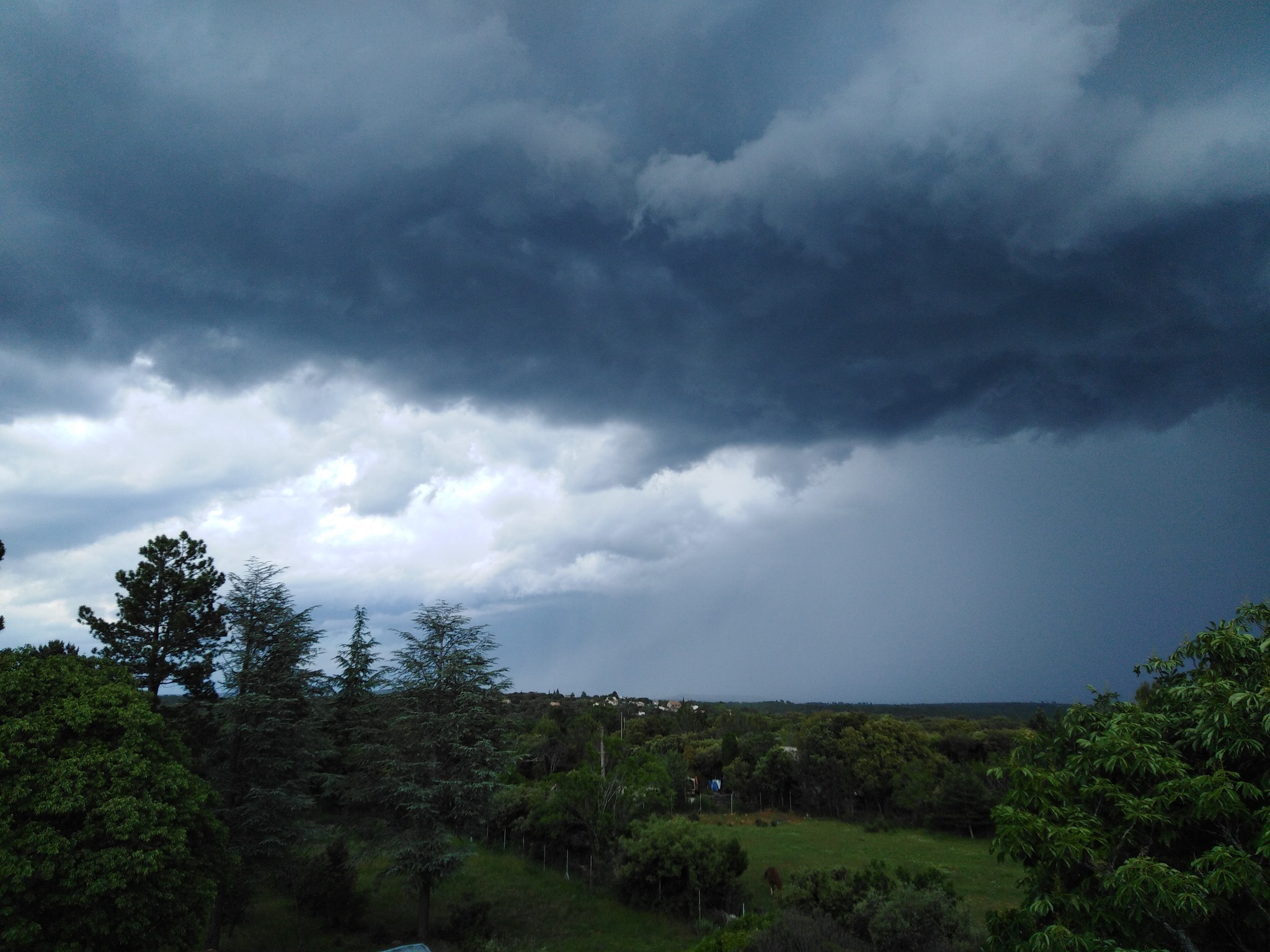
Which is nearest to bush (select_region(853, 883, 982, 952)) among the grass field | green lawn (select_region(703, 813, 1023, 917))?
the grass field

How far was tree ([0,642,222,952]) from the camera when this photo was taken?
1520 centimetres

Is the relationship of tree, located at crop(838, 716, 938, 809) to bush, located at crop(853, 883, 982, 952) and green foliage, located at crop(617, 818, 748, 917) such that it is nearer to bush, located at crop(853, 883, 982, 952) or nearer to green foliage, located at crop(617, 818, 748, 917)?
green foliage, located at crop(617, 818, 748, 917)

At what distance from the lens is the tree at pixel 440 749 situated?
26703 millimetres

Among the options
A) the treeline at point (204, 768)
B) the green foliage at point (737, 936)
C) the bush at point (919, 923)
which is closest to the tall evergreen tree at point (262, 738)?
the treeline at point (204, 768)

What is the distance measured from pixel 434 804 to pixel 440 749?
2.15m

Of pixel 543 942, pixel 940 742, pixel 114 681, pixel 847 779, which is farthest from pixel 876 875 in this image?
pixel 940 742

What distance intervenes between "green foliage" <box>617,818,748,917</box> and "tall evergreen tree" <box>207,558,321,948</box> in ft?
54.8

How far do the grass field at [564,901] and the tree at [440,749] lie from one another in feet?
12.2

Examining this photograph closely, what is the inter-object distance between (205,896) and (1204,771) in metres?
23.7

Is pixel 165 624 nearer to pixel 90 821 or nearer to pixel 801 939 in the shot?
pixel 90 821

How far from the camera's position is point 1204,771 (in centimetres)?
986

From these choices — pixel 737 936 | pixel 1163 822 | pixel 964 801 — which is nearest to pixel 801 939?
pixel 737 936

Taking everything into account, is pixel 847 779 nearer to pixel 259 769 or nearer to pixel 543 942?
pixel 543 942

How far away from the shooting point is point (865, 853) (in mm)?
46750
